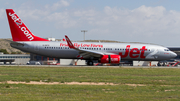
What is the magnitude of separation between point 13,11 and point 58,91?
26.8 metres

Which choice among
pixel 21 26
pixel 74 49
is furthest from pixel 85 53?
pixel 21 26

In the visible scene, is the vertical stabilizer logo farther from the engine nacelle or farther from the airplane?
the engine nacelle

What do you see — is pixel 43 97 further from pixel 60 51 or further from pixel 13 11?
pixel 13 11

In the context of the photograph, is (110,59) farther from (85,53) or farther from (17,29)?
(17,29)

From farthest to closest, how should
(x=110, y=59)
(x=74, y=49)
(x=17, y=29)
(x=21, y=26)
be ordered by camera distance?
1. (x=21, y=26)
2. (x=17, y=29)
3. (x=74, y=49)
4. (x=110, y=59)

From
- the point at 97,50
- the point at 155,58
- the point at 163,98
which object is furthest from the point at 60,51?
the point at 163,98

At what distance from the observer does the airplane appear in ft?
113

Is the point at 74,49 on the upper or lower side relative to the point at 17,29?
lower

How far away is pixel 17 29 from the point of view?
35.2m

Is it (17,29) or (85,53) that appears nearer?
(85,53)

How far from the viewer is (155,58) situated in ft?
119

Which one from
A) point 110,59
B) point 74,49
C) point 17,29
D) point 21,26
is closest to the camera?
point 110,59

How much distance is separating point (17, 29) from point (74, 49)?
8.93 m

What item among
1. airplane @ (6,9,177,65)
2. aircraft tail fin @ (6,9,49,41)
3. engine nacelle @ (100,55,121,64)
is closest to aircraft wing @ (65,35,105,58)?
airplane @ (6,9,177,65)
